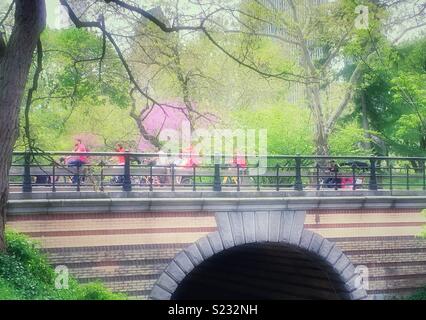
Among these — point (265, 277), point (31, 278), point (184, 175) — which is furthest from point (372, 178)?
point (31, 278)

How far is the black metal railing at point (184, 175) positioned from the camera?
1223 cm

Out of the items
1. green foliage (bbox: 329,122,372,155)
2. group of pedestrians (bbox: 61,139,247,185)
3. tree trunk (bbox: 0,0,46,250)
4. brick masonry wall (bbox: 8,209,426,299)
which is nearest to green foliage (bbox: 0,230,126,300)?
brick masonry wall (bbox: 8,209,426,299)

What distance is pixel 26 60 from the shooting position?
10.2m

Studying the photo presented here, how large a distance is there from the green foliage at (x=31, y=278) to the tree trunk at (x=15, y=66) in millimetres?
1416

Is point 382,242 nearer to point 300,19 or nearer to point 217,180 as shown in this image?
point 217,180

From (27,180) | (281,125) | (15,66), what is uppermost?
(281,125)

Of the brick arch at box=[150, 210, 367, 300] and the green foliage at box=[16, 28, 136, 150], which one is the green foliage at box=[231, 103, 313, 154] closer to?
the green foliage at box=[16, 28, 136, 150]

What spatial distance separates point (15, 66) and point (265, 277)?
9217mm

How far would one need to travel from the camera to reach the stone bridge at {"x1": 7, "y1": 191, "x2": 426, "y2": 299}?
39.4 ft

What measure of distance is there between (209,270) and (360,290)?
5.39 meters

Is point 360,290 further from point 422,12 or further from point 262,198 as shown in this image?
point 422,12

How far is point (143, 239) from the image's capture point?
12523mm

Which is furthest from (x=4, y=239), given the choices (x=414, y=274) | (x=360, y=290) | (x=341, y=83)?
(x=341, y=83)

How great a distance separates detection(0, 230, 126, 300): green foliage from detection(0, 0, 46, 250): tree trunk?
1.42m
